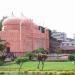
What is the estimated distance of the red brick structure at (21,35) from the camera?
61.3 meters

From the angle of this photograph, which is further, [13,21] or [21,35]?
[13,21]

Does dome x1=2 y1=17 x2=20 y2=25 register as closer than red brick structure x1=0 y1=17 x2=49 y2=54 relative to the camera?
No

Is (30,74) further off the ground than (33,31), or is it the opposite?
(33,31)

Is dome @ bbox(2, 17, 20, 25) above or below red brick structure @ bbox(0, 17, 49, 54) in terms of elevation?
above

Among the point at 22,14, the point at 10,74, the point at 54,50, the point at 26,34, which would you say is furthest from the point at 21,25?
the point at 10,74

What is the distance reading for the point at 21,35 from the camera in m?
61.5

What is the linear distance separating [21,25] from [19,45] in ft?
12.0

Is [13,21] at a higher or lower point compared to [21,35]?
higher

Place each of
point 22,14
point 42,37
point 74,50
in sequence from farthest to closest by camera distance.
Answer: point 74,50 → point 22,14 → point 42,37

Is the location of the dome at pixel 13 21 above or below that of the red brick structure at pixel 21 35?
above

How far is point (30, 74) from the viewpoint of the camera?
37656mm

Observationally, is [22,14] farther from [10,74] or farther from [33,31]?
[10,74]

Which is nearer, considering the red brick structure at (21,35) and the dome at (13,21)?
the red brick structure at (21,35)

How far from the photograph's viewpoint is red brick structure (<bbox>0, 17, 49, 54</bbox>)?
61.3 meters
